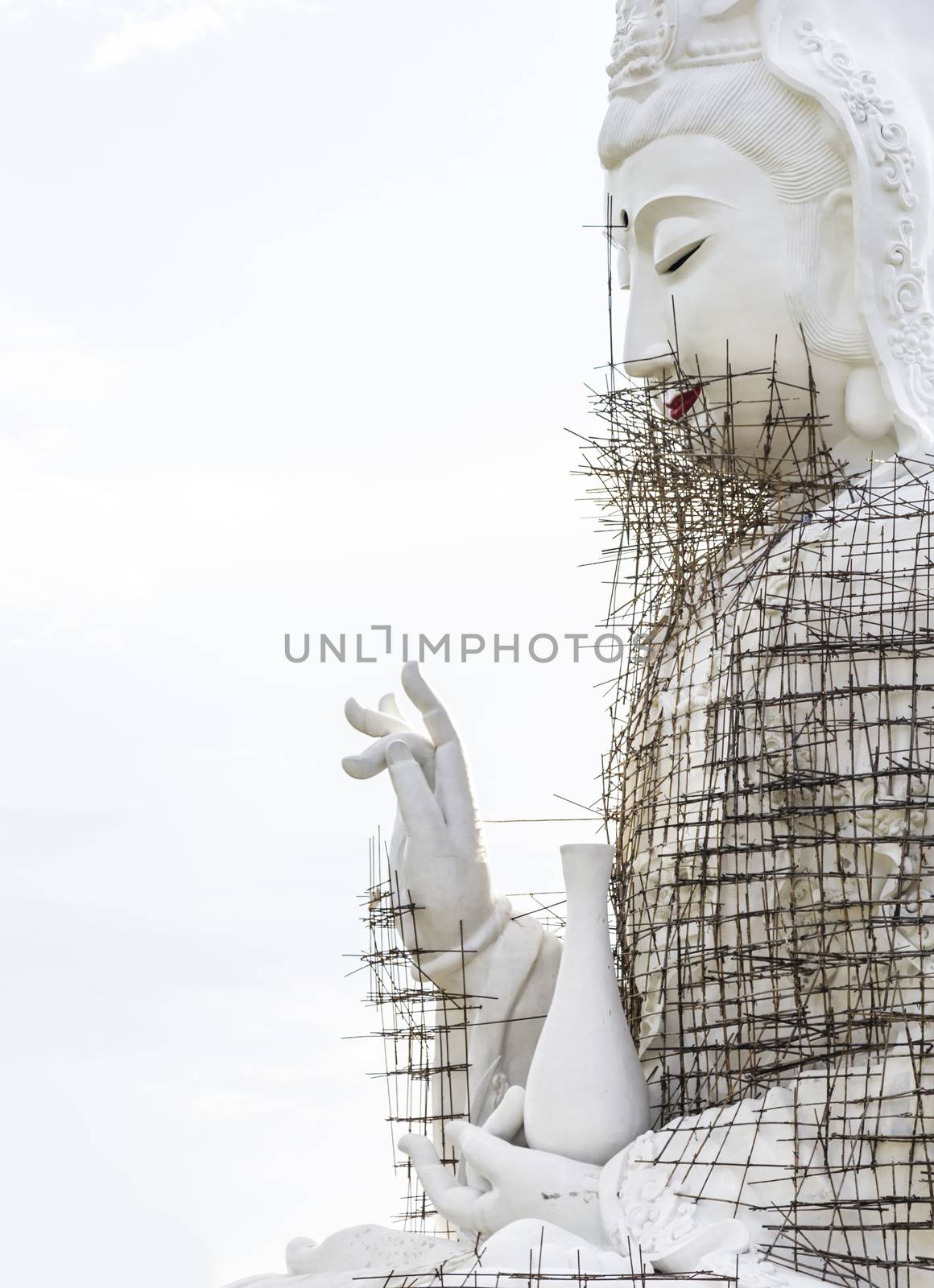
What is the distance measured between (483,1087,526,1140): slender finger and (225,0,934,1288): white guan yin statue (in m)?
0.02

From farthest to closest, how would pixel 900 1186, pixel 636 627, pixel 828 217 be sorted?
1. pixel 636 627
2. pixel 828 217
3. pixel 900 1186

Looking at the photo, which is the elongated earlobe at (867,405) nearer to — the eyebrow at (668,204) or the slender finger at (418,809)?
the eyebrow at (668,204)

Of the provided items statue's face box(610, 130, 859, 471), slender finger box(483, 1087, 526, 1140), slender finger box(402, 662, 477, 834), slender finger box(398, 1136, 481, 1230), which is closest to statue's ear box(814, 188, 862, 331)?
statue's face box(610, 130, 859, 471)

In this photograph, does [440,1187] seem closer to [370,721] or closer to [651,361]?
[370,721]

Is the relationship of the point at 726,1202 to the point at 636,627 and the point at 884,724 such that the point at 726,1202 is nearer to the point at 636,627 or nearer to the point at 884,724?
the point at 884,724

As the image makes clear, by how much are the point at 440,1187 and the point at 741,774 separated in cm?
144

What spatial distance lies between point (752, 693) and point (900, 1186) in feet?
4.59

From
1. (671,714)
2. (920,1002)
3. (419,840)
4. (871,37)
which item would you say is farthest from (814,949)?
(871,37)

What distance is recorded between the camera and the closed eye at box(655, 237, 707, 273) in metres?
6.79

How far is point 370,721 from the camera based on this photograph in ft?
23.2

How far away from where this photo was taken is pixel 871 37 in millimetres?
6832

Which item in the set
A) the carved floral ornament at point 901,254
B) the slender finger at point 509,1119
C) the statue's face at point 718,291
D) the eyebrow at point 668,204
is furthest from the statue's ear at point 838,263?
the slender finger at point 509,1119

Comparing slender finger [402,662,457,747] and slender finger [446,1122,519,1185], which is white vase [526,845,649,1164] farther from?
slender finger [402,662,457,747]

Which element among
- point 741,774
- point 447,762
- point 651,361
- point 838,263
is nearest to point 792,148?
point 838,263
